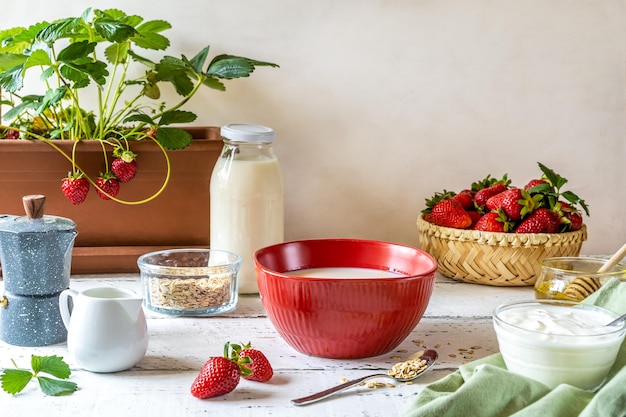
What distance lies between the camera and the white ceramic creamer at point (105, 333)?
3.53 ft

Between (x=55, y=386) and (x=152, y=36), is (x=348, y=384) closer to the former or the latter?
(x=55, y=386)

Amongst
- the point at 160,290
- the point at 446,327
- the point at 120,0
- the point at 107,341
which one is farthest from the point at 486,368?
the point at 120,0

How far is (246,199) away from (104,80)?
0.33m

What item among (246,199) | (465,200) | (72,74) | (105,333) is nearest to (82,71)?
(72,74)

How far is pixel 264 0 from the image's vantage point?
174 cm

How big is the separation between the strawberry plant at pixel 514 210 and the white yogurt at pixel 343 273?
12.8 inches

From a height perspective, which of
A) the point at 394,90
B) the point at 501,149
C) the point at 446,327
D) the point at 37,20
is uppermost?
the point at 37,20

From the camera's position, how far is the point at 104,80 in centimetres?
145

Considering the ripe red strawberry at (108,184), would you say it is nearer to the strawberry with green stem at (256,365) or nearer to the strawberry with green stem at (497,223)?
the strawberry with green stem at (256,365)

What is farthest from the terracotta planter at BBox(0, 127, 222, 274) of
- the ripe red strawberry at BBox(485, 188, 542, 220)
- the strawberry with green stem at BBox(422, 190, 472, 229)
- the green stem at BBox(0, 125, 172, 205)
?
the ripe red strawberry at BBox(485, 188, 542, 220)

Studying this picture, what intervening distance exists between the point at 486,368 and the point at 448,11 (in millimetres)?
1046

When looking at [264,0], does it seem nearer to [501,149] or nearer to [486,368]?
[501,149]

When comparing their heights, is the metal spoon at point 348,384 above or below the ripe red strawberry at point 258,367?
below

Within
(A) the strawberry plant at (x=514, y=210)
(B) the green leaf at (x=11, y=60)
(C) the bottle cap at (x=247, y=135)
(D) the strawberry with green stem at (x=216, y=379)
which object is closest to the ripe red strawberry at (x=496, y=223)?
(A) the strawberry plant at (x=514, y=210)
